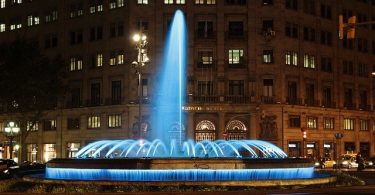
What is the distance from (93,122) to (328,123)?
28.4 metres

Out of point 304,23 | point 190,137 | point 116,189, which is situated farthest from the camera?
point 304,23

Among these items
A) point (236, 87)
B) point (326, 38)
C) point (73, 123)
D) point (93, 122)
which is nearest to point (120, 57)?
point (93, 122)

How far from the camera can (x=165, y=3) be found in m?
72.4

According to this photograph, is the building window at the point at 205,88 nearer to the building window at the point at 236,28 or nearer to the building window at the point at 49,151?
the building window at the point at 236,28

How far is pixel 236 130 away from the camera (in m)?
70.9

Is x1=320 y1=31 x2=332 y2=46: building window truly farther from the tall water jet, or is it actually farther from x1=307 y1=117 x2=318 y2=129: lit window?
the tall water jet

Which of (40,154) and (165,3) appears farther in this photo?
(40,154)

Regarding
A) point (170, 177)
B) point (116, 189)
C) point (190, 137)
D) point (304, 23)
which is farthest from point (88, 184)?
point (304, 23)

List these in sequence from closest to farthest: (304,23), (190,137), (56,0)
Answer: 1. (190,137)
2. (304,23)
3. (56,0)

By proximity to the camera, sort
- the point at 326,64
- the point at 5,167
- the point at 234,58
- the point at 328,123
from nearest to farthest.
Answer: the point at 5,167
the point at 234,58
the point at 328,123
the point at 326,64

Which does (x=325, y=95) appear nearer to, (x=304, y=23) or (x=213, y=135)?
(x=304, y=23)

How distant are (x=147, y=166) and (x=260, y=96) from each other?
44.8m

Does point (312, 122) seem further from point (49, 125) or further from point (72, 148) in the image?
point (49, 125)

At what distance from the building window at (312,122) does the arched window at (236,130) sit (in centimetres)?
925
